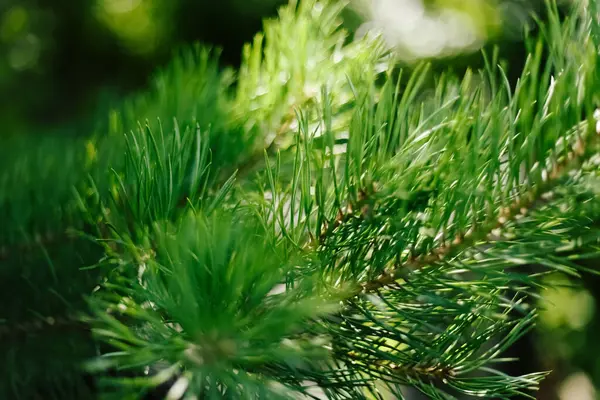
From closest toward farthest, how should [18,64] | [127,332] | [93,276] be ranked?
[127,332], [93,276], [18,64]

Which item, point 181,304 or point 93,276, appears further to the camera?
point 93,276

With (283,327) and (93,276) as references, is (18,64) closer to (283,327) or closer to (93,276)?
(93,276)

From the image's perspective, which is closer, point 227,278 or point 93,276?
point 227,278

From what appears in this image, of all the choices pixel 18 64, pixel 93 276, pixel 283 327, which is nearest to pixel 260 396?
pixel 283 327

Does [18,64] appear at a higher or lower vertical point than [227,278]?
higher

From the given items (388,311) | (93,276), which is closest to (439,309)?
(388,311)

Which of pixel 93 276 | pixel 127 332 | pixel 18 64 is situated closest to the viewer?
pixel 127 332

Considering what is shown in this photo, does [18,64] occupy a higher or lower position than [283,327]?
higher

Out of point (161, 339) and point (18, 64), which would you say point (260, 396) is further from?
point (18, 64)

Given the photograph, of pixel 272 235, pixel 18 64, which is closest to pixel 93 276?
pixel 272 235
